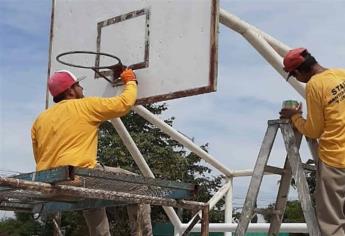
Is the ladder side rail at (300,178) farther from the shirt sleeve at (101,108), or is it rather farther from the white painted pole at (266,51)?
the white painted pole at (266,51)

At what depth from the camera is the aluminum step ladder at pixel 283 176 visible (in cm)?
493

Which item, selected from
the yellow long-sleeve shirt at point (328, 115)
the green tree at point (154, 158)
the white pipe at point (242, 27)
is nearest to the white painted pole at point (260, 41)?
the white pipe at point (242, 27)

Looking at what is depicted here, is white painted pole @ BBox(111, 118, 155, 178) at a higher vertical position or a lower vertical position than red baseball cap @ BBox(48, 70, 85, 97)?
lower

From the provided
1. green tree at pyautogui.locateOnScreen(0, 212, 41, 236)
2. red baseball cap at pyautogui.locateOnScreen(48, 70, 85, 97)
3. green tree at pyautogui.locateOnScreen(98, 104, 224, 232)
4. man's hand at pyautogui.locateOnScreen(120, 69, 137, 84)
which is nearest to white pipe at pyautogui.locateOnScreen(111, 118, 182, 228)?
man's hand at pyautogui.locateOnScreen(120, 69, 137, 84)

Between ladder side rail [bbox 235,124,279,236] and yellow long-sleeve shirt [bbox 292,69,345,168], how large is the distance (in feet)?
1.47

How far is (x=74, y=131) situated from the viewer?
17.1ft

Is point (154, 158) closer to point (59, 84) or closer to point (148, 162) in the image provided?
point (148, 162)

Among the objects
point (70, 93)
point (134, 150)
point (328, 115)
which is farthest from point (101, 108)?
point (134, 150)

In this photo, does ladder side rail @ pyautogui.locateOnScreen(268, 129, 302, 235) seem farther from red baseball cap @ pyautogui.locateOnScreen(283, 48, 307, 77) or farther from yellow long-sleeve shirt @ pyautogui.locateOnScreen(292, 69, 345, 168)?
red baseball cap @ pyautogui.locateOnScreen(283, 48, 307, 77)

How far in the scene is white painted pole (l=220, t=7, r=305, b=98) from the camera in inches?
308

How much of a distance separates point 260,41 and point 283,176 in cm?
287

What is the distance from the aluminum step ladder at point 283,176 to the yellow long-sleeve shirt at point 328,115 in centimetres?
27

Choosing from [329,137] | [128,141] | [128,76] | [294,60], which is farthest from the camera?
[128,141]

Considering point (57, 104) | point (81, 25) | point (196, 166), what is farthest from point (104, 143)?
point (57, 104)
